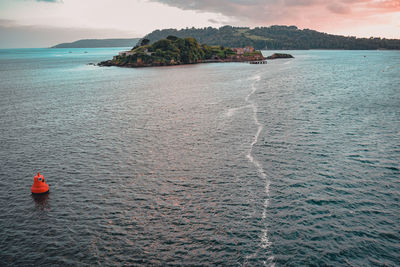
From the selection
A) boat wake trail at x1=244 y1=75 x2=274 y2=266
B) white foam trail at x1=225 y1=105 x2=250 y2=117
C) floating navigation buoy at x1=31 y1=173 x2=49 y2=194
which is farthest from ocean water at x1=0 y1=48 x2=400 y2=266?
white foam trail at x1=225 y1=105 x2=250 y2=117

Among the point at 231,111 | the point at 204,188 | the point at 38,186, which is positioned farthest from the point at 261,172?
the point at 231,111

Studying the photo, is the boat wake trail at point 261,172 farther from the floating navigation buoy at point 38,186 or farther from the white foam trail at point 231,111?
the floating navigation buoy at point 38,186

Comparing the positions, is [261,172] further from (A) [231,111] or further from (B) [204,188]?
(A) [231,111]

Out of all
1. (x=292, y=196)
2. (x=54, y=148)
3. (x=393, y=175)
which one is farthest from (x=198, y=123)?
(x=393, y=175)

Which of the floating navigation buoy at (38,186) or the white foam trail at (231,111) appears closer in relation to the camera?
the floating navigation buoy at (38,186)

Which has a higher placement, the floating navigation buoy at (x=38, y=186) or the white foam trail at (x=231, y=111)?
the white foam trail at (x=231, y=111)

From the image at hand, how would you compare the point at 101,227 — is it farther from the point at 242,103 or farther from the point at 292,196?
the point at 242,103

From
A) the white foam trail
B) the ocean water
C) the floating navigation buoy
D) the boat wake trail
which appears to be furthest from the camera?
the white foam trail

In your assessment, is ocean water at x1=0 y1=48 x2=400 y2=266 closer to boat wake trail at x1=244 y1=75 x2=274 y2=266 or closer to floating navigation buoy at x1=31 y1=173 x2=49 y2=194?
boat wake trail at x1=244 y1=75 x2=274 y2=266

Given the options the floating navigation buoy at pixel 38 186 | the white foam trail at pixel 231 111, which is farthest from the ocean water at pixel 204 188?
the white foam trail at pixel 231 111
